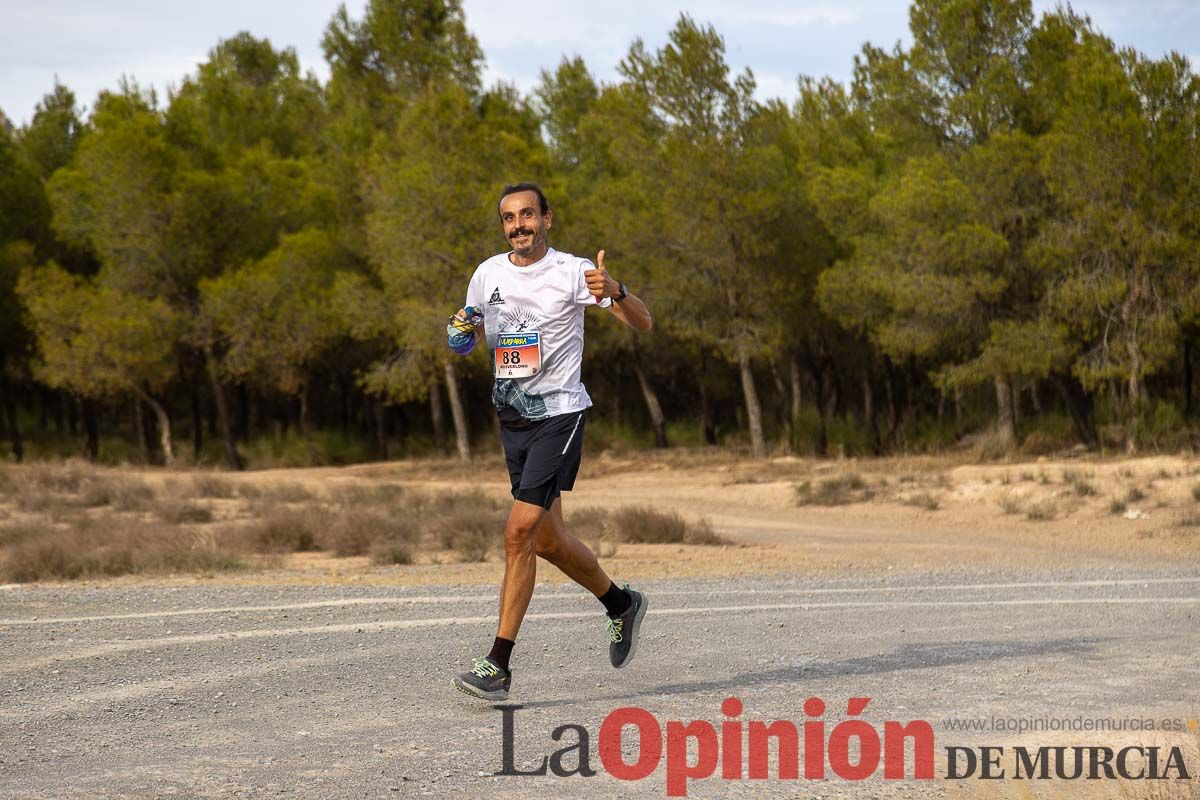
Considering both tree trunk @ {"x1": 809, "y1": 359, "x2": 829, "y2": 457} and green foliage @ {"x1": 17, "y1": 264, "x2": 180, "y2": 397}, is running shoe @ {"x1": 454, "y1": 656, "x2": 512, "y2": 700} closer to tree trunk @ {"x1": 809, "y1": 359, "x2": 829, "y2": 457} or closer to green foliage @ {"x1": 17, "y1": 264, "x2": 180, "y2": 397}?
tree trunk @ {"x1": 809, "y1": 359, "x2": 829, "y2": 457}

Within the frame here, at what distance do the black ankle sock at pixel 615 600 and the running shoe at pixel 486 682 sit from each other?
2.79 ft

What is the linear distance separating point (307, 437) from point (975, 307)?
23.3 m

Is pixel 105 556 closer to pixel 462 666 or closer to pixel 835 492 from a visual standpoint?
pixel 462 666

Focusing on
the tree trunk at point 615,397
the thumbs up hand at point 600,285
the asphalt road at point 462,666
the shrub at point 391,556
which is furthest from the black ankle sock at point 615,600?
the tree trunk at point 615,397

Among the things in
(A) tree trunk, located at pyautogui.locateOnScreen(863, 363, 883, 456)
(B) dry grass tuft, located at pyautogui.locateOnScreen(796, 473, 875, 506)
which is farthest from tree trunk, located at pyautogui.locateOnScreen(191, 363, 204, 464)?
(B) dry grass tuft, located at pyautogui.locateOnScreen(796, 473, 875, 506)

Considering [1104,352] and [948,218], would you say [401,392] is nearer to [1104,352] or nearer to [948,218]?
[948,218]

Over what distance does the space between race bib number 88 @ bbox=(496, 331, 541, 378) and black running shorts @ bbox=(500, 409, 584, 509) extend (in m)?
0.24

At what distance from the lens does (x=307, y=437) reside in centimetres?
4425

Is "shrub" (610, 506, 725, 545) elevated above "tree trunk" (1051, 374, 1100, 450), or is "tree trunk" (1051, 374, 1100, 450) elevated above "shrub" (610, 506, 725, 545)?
"tree trunk" (1051, 374, 1100, 450)

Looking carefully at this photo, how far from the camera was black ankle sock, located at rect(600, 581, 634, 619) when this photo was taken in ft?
22.1

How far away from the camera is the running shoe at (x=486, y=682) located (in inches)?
236

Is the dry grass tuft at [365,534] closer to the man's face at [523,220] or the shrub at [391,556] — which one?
the shrub at [391,556]

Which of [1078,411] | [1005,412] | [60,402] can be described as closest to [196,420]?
[60,402]

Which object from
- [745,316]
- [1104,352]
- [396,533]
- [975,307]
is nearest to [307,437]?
[745,316]
